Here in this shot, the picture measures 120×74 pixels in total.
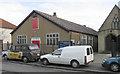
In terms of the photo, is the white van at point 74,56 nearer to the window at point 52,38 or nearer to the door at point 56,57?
the door at point 56,57

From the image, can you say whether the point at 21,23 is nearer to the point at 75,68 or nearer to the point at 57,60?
the point at 57,60

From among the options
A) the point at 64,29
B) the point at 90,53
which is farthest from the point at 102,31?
the point at 90,53

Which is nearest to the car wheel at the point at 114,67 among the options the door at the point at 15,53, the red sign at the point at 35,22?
the door at the point at 15,53

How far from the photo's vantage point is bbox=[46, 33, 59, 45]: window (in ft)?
64.8

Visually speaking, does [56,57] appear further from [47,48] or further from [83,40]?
[83,40]

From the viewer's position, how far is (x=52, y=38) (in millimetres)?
20094

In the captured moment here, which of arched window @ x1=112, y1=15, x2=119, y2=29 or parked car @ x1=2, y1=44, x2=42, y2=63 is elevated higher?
arched window @ x1=112, y1=15, x2=119, y2=29

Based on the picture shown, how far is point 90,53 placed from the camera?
35.0 ft

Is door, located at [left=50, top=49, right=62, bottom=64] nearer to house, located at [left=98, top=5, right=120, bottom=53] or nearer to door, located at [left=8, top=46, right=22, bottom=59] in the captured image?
door, located at [left=8, top=46, right=22, bottom=59]

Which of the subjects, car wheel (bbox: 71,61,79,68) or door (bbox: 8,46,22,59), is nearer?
car wheel (bbox: 71,61,79,68)

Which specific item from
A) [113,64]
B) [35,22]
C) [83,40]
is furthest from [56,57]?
[83,40]

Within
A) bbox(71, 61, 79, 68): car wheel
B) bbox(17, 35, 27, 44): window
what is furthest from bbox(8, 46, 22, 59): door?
bbox(17, 35, 27, 44): window

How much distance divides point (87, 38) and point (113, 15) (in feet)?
20.1

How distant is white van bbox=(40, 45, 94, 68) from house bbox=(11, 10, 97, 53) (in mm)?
7634
